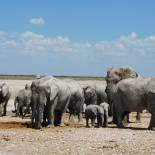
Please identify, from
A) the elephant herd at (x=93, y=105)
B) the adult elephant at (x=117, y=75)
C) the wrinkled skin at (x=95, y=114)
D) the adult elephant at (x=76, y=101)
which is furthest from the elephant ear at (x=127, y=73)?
the wrinkled skin at (x=95, y=114)

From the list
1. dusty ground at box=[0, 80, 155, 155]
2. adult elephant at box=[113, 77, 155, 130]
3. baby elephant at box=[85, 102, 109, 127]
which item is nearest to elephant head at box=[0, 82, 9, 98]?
baby elephant at box=[85, 102, 109, 127]

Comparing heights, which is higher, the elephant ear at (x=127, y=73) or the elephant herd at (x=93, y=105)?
the elephant ear at (x=127, y=73)

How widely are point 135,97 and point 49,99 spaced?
3.74 metres

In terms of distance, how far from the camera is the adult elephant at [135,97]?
24.5m

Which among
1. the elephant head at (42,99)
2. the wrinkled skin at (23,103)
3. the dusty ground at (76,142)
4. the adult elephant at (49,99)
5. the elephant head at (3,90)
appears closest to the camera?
the dusty ground at (76,142)

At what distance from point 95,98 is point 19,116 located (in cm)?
501

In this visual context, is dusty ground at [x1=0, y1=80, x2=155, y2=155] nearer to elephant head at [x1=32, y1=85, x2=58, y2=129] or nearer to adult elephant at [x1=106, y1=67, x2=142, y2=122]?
elephant head at [x1=32, y1=85, x2=58, y2=129]

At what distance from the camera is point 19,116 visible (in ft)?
118

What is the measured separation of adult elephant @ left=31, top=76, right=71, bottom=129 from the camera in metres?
24.9

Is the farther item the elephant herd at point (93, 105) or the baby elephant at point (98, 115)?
the baby elephant at point (98, 115)

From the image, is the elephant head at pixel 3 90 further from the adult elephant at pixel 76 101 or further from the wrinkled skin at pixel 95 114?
the wrinkled skin at pixel 95 114

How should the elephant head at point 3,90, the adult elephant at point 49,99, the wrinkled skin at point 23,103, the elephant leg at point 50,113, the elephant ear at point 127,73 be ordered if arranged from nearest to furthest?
the adult elephant at point 49,99 → the elephant leg at point 50,113 → the elephant ear at point 127,73 → the wrinkled skin at point 23,103 → the elephant head at point 3,90

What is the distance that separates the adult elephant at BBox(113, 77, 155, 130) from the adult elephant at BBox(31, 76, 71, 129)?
257 centimetres

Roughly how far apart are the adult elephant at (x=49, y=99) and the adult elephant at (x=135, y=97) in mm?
2570
